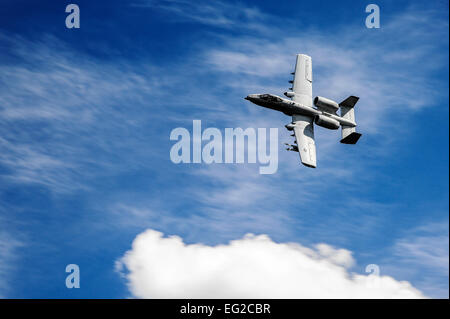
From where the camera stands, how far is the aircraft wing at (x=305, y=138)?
8368cm

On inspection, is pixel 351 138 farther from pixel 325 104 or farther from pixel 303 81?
pixel 303 81

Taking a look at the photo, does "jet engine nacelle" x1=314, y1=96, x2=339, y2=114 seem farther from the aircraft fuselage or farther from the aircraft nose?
the aircraft nose

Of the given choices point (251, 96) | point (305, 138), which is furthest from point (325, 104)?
point (251, 96)

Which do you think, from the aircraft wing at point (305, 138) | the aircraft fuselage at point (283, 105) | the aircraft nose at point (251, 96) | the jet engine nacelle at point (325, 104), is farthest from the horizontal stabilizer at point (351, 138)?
the aircraft nose at point (251, 96)

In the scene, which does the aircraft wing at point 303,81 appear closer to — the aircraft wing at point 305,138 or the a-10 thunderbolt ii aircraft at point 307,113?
the a-10 thunderbolt ii aircraft at point 307,113

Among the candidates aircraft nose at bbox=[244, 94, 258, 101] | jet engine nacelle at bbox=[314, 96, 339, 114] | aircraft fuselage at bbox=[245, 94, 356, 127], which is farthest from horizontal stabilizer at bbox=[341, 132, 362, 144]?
aircraft nose at bbox=[244, 94, 258, 101]

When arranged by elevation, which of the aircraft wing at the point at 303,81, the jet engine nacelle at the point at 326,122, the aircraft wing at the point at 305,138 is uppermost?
the aircraft wing at the point at 303,81

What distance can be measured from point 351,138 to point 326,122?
17.2 feet

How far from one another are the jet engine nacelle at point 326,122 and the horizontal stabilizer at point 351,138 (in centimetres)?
276
